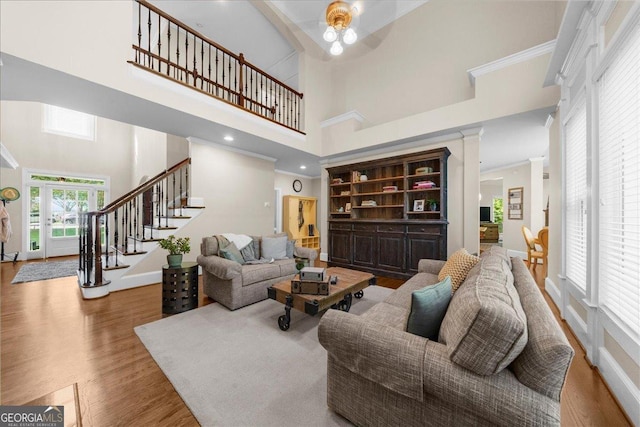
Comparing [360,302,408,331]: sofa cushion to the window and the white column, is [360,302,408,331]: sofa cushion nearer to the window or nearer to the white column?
the white column

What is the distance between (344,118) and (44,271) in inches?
261

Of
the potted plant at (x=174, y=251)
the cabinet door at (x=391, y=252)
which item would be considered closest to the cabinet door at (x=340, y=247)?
the cabinet door at (x=391, y=252)

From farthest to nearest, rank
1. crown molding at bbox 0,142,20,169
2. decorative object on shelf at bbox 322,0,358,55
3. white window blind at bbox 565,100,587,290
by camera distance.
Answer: crown molding at bbox 0,142,20,169
decorative object on shelf at bbox 322,0,358,55
white window blind at bbox 565,100,587,290

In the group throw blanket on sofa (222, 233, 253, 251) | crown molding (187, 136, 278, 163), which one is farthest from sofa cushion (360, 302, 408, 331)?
crown molding (187, 136, 278, 163)

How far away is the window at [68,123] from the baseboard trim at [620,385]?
10.4m

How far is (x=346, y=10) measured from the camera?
2.69 meters

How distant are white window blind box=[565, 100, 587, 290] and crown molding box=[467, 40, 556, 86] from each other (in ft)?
3.72

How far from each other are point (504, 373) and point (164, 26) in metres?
7.11

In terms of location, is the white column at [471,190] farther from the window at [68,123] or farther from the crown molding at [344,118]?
the window at [68,123]

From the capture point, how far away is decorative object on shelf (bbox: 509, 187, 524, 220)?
21.6ft

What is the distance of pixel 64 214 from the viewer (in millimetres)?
6551

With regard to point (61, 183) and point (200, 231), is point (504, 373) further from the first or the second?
point (61, 183)

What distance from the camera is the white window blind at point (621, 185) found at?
1437 mm

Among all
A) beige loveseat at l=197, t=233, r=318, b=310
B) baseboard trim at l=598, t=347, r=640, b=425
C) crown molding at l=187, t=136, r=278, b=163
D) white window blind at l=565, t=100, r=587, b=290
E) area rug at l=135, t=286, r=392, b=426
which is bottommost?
area rug at l=135, t=286, r=392, b=426
